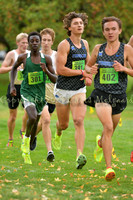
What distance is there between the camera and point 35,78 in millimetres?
8047

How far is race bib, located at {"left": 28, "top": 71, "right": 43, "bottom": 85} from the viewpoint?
8016 millimetres

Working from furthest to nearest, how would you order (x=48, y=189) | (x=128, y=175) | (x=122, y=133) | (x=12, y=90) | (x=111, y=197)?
1. (x=122, y=133)
2. (x=12, y=90)
3. (x=128, y=175)
4. (x=48, y=189)
5. (x=111, y=197)

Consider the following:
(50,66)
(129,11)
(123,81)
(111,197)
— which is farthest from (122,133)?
(129,11)

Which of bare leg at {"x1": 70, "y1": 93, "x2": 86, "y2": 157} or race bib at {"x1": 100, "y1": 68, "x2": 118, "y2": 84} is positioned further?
bare leg at {"x1": 70, "y1": 93, "x2": 86, "y2": 157}

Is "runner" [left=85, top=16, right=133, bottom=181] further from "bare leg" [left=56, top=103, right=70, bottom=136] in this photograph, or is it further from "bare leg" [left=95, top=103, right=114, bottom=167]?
"bare leg" [left=56, top=103, right=70, bottom=136]

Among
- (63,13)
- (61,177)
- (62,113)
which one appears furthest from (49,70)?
(63,13)

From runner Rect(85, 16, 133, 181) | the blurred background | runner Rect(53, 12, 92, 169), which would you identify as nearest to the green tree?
the blurred background

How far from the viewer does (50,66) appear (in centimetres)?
831

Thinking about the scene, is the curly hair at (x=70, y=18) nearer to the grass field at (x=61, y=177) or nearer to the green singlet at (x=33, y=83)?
the green singlet at (x=33, y=83)

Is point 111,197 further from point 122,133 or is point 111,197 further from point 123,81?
point 122,133

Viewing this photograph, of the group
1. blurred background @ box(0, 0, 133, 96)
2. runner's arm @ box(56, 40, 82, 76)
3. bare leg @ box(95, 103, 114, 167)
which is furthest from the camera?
blurred background @ box(0, 0, 133, 96)

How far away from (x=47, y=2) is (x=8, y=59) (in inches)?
664

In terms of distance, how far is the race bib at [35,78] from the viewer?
8.02 metres

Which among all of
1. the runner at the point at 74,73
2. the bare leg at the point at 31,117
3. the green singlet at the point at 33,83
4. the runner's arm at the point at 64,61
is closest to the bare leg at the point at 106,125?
the runner at the point at 74,73
